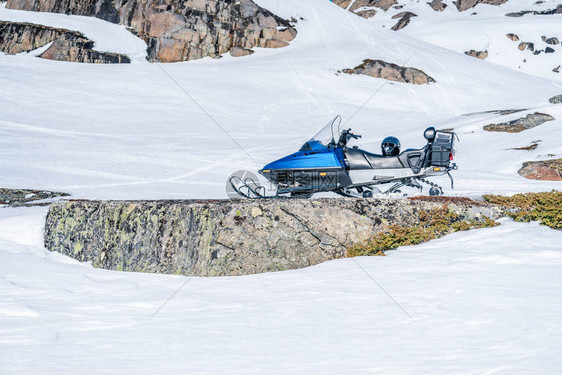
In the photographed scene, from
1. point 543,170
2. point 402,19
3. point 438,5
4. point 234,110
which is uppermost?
point 438,5

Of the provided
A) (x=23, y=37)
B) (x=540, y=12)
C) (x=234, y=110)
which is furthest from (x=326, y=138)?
(x=540, y=12)

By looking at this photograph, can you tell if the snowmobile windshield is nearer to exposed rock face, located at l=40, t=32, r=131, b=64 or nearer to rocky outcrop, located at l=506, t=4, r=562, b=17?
exposed rock face, located at l=40, t=32, r=131, b=64

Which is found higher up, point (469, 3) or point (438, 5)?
point (469, 3)

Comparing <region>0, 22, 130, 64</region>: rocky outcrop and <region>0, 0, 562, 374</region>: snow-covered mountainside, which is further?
<region>0, 22, 130, 64</region>: rocky outcrop

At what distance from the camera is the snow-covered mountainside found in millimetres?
3979

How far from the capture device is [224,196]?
16.4 m

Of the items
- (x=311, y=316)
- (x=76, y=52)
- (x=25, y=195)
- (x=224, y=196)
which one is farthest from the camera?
(x=76, y=52)

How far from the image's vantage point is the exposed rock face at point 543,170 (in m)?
20.0

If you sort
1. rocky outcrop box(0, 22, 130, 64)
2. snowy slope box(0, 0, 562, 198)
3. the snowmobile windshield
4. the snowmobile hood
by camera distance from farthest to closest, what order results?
rocky outcrop box(0, 22, 130, 64), snowy slope box(0, 0, 562, 198), the snowmobile windshield, the snowmobile hood

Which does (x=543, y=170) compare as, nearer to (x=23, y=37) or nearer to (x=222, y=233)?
(x=222, y=233)

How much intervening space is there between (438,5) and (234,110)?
88564 mm

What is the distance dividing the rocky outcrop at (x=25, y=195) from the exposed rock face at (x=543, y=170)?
54.9 ft

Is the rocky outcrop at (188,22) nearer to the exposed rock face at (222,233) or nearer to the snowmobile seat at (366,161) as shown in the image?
the snowmobile seat at (366,161)

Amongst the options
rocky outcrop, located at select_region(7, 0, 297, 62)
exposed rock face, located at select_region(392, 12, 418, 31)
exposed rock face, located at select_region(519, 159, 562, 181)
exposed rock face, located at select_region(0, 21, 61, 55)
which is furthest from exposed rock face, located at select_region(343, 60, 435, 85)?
exposed rock face, located at select_region(392, 12, 418, 31)
